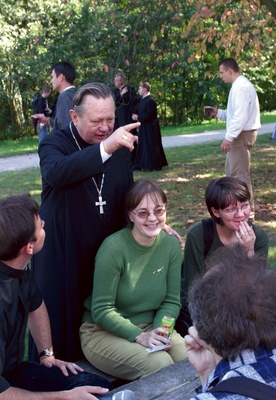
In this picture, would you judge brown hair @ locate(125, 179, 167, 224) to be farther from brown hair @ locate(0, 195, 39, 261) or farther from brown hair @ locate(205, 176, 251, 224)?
brown hair @ locate(0, 195, 39, 261)

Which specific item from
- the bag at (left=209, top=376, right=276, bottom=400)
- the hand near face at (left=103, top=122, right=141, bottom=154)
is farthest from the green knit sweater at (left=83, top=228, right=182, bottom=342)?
the bag at (left=209, top=376, right=276, bottom=400)

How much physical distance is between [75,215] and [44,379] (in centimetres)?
90

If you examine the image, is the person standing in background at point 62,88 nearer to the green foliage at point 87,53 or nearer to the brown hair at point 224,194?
the green foliage at point 87,53

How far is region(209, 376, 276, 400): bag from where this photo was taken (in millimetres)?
1470

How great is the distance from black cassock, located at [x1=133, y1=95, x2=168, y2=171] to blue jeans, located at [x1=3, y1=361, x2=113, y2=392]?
375 inches

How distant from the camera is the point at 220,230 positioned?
12.2 ft

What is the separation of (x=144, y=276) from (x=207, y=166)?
9374 mm

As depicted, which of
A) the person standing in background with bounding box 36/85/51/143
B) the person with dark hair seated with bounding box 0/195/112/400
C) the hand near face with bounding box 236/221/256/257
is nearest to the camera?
the person with dark hair seated with bounding box 0/195/112/400

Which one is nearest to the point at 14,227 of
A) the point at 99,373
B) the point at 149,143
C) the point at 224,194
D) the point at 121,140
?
the point at 121,140

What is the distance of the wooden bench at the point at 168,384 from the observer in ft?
8.34

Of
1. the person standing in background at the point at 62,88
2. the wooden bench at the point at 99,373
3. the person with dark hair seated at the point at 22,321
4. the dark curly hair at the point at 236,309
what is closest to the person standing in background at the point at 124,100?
the person standing in background at the point at 62,88

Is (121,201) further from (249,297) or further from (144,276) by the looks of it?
(249,297)

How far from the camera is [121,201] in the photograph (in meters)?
3.40

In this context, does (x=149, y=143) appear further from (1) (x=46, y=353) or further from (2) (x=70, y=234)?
(1) (x=46, y=353)
